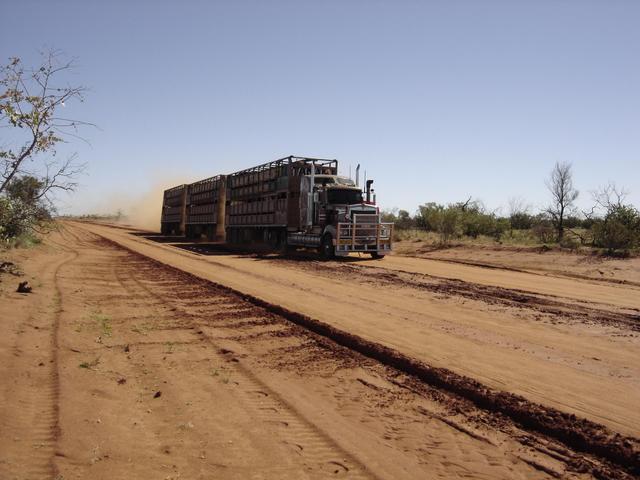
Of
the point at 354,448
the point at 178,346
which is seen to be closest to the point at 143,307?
the point at 178,346

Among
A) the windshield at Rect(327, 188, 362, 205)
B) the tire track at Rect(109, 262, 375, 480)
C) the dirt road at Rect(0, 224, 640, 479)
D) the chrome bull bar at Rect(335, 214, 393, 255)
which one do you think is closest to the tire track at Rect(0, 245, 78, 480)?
the dirt road at Rect(0, 224, 640, 479)

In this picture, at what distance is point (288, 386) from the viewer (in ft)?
16.7

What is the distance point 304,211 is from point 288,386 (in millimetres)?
16683

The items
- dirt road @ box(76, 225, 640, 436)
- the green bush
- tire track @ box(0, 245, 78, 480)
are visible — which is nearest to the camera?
tire track @ box(0, 245, 78, 480)

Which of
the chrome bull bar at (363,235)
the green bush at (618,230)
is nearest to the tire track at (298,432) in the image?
the chrome bull bar at (363,235)

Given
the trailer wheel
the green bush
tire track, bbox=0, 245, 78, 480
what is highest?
the green bush

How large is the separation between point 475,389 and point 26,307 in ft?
23.4

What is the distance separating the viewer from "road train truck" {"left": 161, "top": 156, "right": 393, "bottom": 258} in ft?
67.9

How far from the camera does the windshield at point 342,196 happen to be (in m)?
21.1

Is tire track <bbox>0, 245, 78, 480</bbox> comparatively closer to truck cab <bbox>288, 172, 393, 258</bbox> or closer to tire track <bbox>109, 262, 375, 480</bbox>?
tire track <bbox>109, 262, 375, 480</bbox>

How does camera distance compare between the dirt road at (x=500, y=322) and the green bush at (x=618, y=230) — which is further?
the green bush at (x=618, y=230)

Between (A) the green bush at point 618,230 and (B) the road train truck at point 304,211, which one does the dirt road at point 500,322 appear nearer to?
(B) the road train truck at point 304,211

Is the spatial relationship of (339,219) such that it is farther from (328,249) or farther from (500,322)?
(500,322)

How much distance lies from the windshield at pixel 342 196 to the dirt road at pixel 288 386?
450 inches
